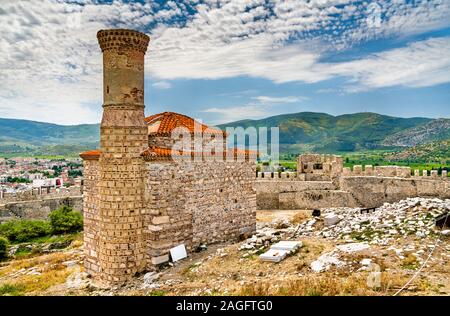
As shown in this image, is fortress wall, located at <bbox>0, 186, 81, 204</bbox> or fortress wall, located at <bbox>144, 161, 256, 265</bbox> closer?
fortress wall, located at <bbox>144, 161, 256, 265</bbox>

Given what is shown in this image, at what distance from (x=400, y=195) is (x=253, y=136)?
775 centimetres

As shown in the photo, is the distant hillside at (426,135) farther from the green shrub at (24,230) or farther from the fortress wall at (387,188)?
the green shrub at (24,230)

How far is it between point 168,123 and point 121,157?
261cm

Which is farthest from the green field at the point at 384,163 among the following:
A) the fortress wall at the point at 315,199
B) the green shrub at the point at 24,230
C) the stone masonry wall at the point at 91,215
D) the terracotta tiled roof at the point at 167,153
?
the green shrub at the point at 24,230

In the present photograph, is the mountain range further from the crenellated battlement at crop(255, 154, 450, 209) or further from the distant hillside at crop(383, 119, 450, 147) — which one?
the crenellated battlement at crop(255, 154, 450, 209)

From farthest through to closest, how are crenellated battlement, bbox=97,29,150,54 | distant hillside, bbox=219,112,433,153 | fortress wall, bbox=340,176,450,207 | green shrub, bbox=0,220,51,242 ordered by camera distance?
1. distant hillside, bbox=219,112,433,153
2. green shrub, bbox=0,220,51,242
3. fortress wall, bbox=340,176,450,207
4. crenellated battlement, bbox=97,29,150,54

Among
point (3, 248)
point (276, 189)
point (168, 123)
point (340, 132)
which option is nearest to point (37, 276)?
point (168, 123)

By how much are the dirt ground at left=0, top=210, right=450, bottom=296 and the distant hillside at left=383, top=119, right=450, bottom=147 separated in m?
74.6

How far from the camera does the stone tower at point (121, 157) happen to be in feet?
35.2

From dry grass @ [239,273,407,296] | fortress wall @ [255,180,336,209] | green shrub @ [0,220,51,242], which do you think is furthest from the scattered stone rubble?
green shrub @ [0,220,51,242]

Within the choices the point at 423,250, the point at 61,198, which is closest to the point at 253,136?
the point at 423,250

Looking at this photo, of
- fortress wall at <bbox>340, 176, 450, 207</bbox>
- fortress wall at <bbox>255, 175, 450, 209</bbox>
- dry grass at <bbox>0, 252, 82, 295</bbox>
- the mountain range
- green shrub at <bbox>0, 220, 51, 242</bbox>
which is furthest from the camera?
the mountain range

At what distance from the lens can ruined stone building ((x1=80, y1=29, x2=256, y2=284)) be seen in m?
10.8

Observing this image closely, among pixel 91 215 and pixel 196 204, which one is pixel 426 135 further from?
pixel 91 215
